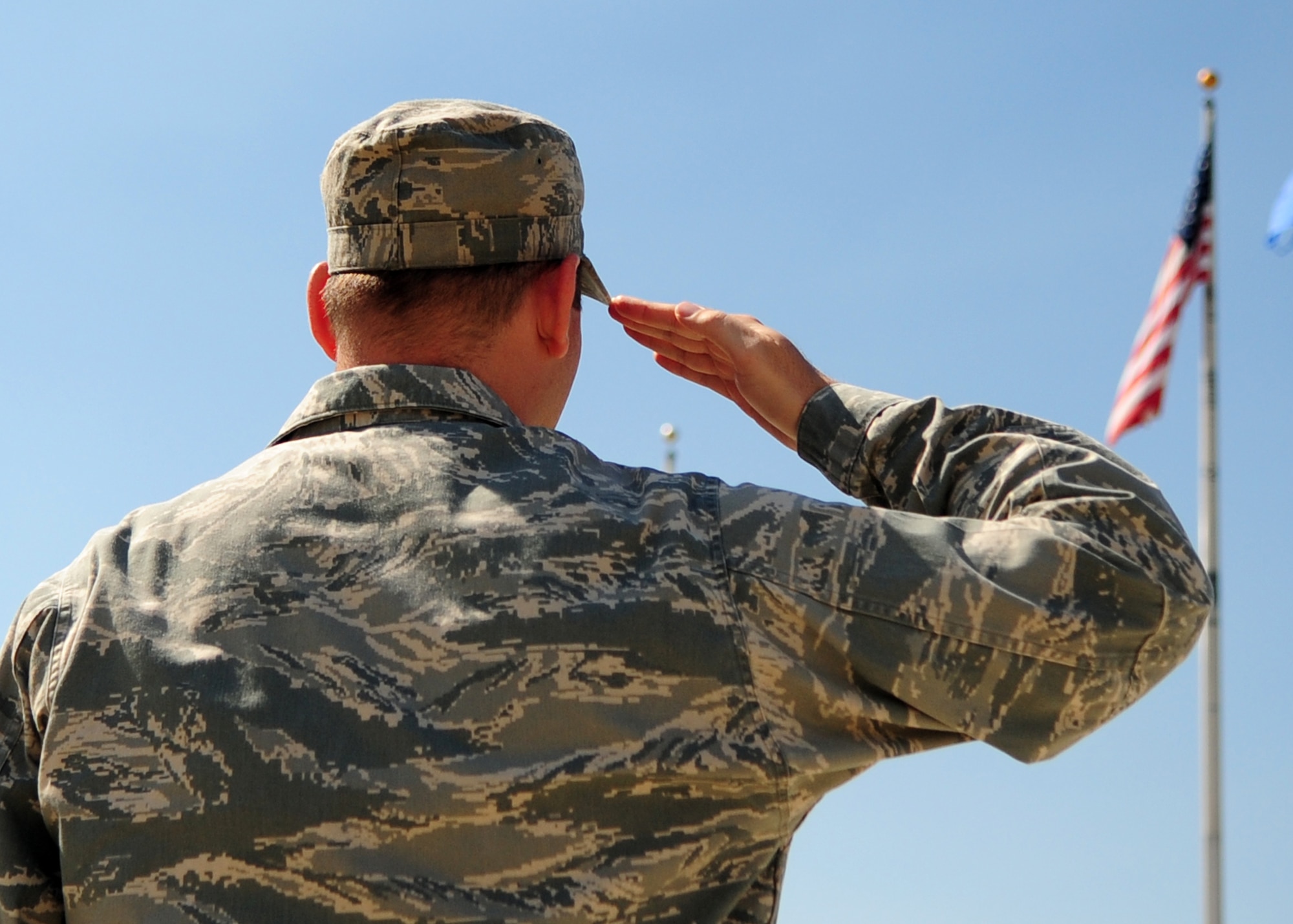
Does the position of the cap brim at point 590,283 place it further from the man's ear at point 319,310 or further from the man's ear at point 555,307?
the man's ear at point 319,310

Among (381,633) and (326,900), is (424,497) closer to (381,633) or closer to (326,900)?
(381,633)

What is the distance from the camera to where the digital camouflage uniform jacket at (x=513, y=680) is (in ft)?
8.05

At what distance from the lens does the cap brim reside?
3312 mm

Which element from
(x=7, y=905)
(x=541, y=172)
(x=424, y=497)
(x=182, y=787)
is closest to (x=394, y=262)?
(x=541, y=172)

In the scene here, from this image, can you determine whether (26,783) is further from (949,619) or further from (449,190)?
(949,619)

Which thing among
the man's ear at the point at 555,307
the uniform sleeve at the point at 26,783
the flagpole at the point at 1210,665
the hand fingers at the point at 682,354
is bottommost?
the flagpole at the point at 1210,665

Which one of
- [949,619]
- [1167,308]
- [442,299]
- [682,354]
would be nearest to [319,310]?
[442,299]

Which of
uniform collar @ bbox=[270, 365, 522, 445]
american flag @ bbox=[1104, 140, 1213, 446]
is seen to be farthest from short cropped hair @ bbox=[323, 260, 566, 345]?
american flag @ bbox=[1104, 140, 1213, 446]

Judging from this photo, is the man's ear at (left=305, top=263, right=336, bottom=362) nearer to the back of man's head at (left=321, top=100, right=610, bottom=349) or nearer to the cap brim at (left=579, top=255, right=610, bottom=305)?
the back of man's head at (left=321, top=100, right=610, bottom=349)

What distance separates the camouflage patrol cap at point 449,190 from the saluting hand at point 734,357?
361 millimetres

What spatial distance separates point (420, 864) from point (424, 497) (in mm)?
610

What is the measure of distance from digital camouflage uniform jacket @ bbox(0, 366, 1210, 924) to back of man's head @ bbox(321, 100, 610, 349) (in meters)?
0.39

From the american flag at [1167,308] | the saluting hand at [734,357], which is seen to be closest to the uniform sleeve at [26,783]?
the saluting hand at [734,357]

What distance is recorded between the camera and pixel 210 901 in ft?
8.02
